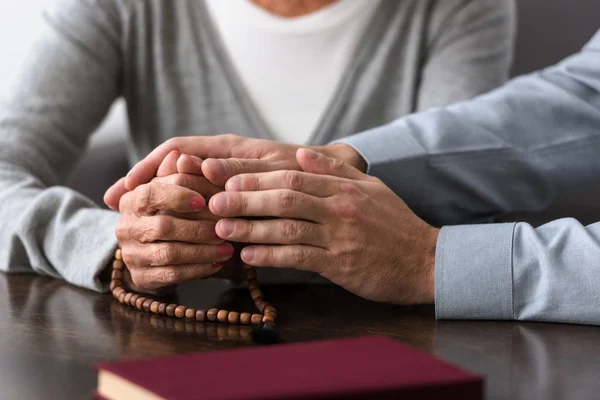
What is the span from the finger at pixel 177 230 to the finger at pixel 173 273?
33mm

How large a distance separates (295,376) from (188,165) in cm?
47

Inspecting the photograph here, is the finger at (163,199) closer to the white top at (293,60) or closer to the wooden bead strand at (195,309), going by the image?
the wooden bead strand at (195,309)

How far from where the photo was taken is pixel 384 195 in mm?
970

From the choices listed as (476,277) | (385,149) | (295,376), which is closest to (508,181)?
(385,149)

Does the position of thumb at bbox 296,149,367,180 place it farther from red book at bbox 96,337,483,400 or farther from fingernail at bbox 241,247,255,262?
red book at bbox 96,337,483,400

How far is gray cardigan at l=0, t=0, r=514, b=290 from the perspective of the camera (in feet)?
4.97

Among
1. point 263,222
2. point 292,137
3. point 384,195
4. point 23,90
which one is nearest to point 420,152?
point 384,195

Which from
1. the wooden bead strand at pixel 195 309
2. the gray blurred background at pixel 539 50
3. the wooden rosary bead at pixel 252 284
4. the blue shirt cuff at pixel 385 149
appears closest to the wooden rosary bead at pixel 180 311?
the wooden bead strand at pixel 195 309

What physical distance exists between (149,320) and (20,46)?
1376 millimetres

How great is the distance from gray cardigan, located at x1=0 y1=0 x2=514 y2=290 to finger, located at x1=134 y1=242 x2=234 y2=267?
59 cm

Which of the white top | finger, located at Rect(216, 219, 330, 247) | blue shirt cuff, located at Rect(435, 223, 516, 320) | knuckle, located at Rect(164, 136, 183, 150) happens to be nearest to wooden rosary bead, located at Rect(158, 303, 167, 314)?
finger, located at Rect(216, 219, 330, 247)

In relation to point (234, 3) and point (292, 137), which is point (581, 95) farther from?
point (234, 3)

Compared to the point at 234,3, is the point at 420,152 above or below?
below

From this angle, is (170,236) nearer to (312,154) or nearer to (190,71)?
(312,154)
